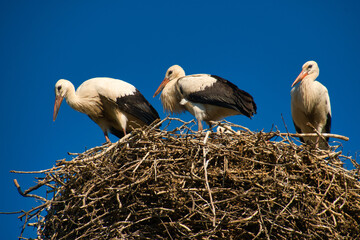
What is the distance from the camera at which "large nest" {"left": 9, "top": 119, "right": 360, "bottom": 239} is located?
11.2 feet

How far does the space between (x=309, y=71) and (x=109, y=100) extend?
2622 mm

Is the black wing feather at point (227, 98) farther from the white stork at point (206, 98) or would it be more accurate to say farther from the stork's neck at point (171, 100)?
the stork's neck at point (171, 100)

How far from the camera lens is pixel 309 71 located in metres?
6.33

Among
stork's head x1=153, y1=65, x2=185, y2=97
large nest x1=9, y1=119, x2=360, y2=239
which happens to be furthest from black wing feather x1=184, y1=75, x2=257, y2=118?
large nest x1=9, y1=119, x2=360, y2=239

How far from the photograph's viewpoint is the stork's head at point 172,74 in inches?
251

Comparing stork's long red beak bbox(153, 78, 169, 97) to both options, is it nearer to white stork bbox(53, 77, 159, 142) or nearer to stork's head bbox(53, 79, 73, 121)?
white stork bbox(53, 77, 159, 142)

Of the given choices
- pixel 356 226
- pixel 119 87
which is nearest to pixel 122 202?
pixel 356 226

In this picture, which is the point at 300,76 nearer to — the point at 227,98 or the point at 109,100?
the point at 227,98

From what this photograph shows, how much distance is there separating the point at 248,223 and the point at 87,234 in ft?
3.78

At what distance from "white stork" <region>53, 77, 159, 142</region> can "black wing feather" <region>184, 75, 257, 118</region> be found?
0.62 metres

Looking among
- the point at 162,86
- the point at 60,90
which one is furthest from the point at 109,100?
the point at 162,86

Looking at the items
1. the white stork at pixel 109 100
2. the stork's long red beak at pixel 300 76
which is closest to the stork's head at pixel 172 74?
the white stork at pixel 109 100

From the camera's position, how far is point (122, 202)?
3641mm

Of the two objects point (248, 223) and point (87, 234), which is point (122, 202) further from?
point (248, 223)
